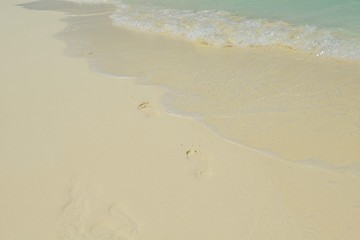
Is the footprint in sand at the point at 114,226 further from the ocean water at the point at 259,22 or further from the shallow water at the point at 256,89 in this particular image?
the ocean water at the point at 259,22

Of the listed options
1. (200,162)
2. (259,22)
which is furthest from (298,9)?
(200,162)

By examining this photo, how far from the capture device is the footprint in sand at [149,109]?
12.0 feet

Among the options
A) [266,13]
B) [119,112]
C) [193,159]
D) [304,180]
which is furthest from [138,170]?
[266,13]

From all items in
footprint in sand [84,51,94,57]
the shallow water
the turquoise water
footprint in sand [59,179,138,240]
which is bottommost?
footprint in sand [59,179,138,240]

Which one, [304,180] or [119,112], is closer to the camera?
[304,180]

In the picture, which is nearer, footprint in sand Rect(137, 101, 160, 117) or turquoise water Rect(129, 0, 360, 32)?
footprint in sand Rect(137, 101, 160, 117)

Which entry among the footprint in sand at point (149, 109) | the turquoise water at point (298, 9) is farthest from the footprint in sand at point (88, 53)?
the turquoise water at point (298, 9)

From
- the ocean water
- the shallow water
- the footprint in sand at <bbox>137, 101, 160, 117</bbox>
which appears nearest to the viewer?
the shallow water

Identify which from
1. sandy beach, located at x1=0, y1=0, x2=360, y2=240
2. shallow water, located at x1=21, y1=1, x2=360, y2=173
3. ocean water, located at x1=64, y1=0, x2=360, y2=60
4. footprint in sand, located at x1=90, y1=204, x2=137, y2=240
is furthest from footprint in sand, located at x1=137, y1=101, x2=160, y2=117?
ocean water, located at x1=64, y1=0, x2=360, y2=60

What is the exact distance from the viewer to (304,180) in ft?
9.11

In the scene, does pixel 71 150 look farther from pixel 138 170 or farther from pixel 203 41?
pixel 203 41

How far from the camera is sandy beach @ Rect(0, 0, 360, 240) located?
2484mm

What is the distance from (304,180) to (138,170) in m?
1.13

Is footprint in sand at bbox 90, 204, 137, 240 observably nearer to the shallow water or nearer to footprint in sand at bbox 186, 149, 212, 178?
footprint in sand at bbox 186, 149, 212, 178
